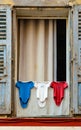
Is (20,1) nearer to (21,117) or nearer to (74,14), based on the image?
(74,14)

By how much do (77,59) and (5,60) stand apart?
1391 millimetres

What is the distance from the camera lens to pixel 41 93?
38.8 ft

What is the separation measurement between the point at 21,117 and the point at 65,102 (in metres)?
0.93

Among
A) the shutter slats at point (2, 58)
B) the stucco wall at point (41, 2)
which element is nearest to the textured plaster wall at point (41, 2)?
the stucco wall at point (41, 2)

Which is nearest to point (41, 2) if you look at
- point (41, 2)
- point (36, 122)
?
point (41, 2)

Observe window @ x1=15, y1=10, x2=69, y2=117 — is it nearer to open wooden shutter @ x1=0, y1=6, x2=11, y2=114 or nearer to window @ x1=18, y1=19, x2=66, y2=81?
window @ x1=18, y1=19, x2=66, y2=81

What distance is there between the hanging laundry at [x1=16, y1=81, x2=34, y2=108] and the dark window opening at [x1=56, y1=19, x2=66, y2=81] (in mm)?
635

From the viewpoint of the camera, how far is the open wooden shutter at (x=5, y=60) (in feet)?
38.0

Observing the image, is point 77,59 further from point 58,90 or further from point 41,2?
point 41,2

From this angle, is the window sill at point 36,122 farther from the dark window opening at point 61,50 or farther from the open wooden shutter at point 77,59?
the dark window opening at point 61,50

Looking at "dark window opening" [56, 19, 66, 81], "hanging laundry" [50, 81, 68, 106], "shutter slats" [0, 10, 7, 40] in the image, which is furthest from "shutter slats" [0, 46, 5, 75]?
"dark window opening" [56, 19, 66, 81]

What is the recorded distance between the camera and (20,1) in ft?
39.0

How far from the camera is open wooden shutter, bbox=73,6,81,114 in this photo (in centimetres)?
1160

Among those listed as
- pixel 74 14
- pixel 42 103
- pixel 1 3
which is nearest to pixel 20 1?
pixel 1 3
